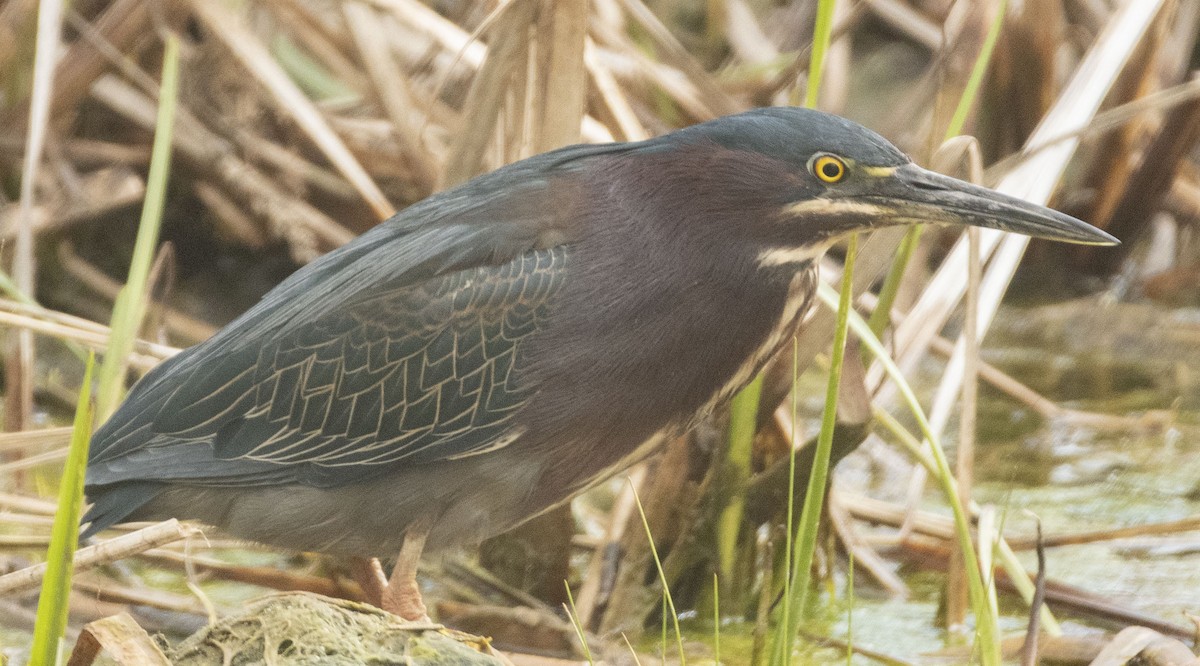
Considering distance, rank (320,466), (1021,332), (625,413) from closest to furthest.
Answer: (625,413)
(320,466)
(1021,332)

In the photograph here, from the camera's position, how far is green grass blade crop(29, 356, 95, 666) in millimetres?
1777

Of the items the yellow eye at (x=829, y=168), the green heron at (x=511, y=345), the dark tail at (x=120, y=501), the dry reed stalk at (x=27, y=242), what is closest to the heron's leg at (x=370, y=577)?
the green heron at (x=511, y=345)

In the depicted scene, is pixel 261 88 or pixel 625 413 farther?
pixel 261 88

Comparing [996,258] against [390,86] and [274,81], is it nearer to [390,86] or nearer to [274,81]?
[390,86]

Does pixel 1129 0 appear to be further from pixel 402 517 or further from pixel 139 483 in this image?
pixel 139 483

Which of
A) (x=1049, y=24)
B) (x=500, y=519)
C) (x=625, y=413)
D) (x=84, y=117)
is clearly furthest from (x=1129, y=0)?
(x=84, y=117)

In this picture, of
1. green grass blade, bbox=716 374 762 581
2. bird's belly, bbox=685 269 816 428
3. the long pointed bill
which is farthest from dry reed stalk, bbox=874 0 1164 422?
the long pointed bill

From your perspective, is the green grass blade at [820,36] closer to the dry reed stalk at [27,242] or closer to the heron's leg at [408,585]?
the heron's leg at [408,585]

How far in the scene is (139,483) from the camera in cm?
323

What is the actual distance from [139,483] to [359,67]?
242cm

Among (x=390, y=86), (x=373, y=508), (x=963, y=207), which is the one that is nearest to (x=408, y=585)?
(x=373, y=508)

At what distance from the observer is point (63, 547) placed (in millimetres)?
1865

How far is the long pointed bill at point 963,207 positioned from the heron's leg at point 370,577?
4.91 feet

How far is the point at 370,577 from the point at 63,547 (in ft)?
5.40
